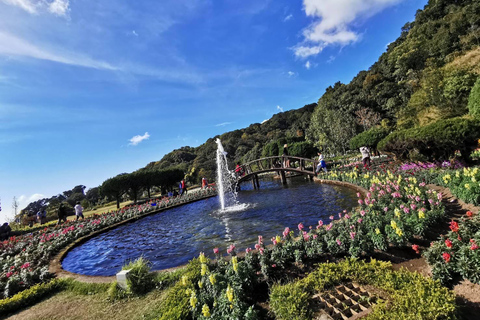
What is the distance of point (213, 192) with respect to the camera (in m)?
22.7

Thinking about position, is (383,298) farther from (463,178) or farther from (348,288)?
(463,178)

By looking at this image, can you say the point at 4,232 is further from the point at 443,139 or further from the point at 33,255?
the point at 443,139

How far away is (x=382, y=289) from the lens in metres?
3.31

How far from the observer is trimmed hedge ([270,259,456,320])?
8.44ft

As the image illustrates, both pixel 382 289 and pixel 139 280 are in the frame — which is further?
pixel 139 280

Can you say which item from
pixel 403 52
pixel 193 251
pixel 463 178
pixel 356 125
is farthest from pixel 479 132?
pixel 403 52

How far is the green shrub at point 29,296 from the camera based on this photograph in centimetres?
566

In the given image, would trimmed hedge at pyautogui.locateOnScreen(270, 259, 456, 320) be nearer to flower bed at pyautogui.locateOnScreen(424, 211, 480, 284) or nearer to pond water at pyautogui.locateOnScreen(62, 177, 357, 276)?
flower bed at pyautogui.locateOnScreen(424, 211, 480, 284)

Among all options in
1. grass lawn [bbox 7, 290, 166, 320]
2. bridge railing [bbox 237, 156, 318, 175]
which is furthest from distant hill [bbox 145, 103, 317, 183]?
grass lawn [bbox 7, 290, 166, 320]

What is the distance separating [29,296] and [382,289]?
8.12 m

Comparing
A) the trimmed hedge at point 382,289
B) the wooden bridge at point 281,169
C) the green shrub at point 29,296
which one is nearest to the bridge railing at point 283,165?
the wooden bridge at point 281,169

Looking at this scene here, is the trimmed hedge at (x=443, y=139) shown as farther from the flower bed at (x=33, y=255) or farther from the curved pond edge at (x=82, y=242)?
the flower bed at (x=33, y=255)

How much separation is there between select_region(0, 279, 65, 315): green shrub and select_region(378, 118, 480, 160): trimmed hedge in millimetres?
14469

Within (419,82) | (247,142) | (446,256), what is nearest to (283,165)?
(446,256)
